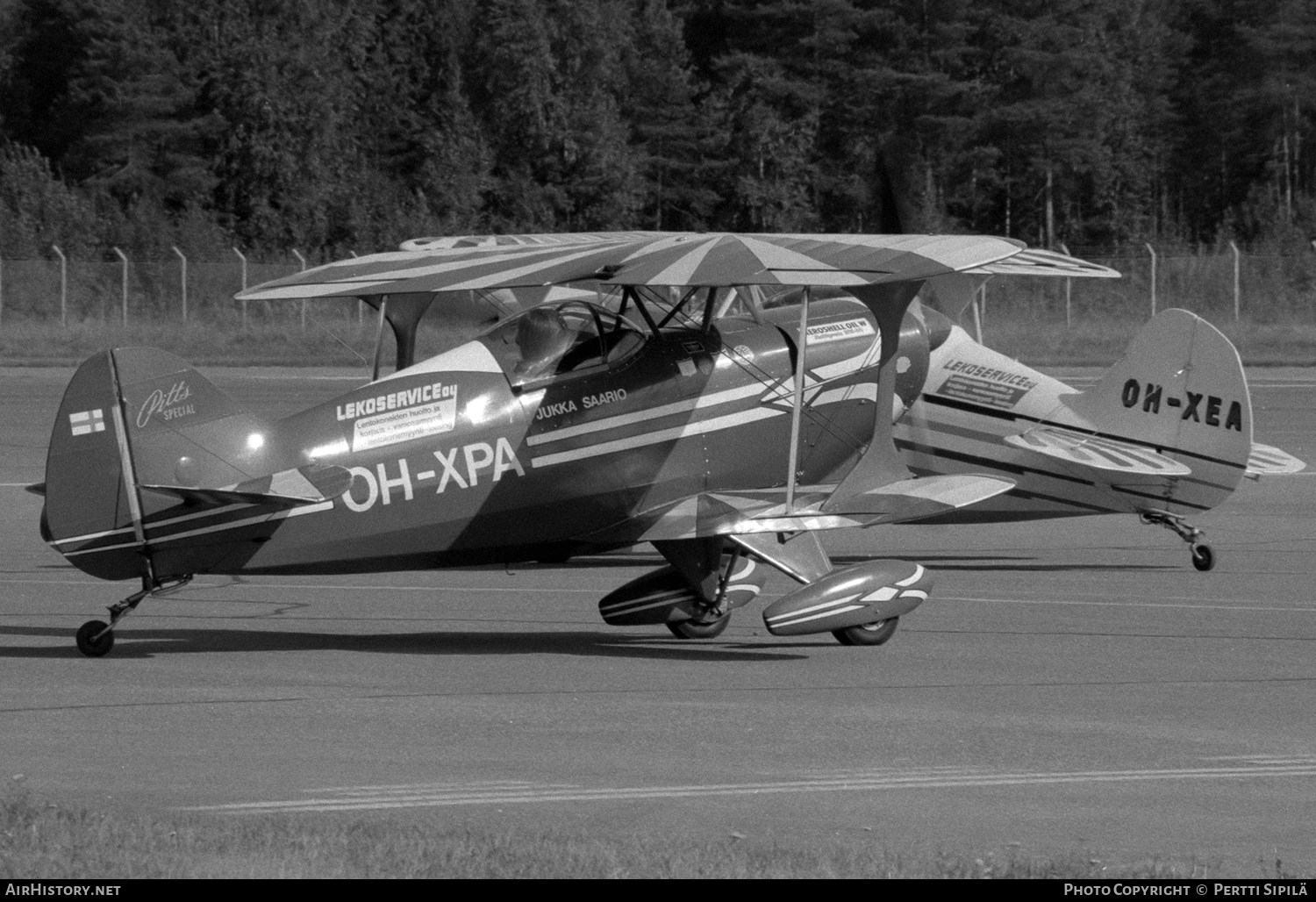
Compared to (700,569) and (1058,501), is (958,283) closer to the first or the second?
(1058,501)

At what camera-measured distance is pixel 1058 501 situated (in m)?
14.9

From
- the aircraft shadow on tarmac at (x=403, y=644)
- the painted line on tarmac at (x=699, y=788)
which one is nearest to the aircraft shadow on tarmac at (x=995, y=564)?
the aircraft shadow on tarmac at (x=403, y=644)

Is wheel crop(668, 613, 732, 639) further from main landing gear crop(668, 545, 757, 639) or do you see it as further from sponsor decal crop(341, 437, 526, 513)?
sponsor decal crop(341, 437, 526, 513)

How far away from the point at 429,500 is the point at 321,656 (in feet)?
3.89

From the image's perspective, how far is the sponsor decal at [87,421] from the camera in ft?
33.9

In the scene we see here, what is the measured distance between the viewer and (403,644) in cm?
1158

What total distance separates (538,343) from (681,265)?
1.21 m

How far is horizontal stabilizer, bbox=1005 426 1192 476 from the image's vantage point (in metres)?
14.6

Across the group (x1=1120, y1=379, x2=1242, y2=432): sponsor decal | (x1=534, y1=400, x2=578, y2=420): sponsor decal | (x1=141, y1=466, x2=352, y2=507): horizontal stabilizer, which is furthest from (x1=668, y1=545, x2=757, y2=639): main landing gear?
(x1=1120, y1=379, x2=1242, y2=432): sponsor decal

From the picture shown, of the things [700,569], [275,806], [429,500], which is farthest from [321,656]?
[275,806]

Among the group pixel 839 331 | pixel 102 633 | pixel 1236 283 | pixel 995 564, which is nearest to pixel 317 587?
pixel 102 633

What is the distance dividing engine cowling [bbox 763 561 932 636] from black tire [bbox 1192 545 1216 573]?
172 inches

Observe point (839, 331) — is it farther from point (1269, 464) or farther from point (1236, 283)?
point (1236, 283)

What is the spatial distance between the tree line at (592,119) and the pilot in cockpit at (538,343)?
45.5 metres
